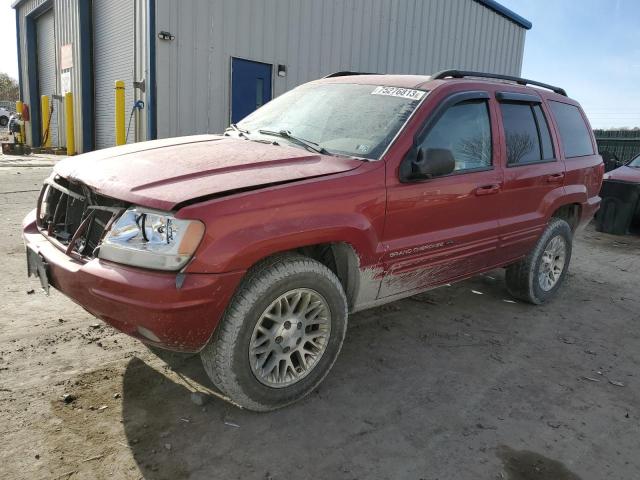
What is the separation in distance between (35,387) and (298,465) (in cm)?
154

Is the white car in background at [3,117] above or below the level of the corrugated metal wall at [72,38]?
below

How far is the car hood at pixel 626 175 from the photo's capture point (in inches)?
329

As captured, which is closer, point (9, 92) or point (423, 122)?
point (423, 122)

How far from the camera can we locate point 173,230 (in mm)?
2309

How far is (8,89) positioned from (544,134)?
46.3 meters

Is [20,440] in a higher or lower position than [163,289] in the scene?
lower

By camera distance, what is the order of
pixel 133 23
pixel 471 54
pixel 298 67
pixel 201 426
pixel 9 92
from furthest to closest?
pixel 9 92 → pixel 471 54 → pixel 298 67 → pixel 133 23 → pixel 201 426

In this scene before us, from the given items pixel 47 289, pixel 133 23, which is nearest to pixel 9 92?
pixel 133 23

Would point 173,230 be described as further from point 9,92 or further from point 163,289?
point 9,92

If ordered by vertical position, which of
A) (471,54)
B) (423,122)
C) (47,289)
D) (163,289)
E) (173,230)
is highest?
(471,54)

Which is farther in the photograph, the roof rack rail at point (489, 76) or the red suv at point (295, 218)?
the roof rack rail at point (489, 76)

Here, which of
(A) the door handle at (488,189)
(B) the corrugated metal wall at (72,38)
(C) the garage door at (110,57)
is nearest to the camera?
(A) the door handle at (488,189)

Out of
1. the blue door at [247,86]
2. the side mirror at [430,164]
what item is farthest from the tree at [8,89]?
A: the side mirror at [430,164]

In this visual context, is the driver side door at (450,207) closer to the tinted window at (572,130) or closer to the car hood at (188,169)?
the car hood at (188,169)
